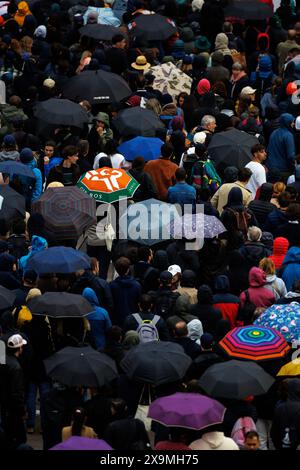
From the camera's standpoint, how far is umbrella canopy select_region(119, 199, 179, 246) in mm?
21047

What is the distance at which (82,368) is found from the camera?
17.3 m

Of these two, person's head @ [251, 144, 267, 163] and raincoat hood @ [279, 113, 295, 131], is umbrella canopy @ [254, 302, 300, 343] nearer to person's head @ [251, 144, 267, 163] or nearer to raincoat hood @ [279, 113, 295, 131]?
person's head @ [251, 144, 267, 163]

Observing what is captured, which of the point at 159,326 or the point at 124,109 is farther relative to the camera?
the point at 124,109

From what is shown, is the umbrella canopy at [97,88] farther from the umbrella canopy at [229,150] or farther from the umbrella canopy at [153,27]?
the umbrella canopy at [153,27]

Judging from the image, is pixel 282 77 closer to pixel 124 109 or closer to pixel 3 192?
pixel 124 109

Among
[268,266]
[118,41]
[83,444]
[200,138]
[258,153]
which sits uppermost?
[83,444]

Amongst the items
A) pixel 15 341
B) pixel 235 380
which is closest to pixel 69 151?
pixel 15 341

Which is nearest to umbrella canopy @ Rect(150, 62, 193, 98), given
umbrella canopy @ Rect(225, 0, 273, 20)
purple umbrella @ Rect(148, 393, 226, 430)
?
umbrella canopy @ Rect(225, 0, 273, 20)

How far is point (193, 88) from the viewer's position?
27391 millimetres

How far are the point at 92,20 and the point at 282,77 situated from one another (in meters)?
4.14

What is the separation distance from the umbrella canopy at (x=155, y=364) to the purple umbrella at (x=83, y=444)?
2.03m

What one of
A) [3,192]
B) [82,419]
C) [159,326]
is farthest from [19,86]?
[82,419]

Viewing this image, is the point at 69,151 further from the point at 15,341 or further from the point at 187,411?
the point at 187,411

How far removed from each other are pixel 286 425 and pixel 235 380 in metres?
0.72
